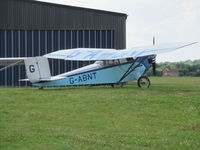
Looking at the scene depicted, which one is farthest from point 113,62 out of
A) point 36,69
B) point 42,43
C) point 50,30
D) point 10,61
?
point 42,43

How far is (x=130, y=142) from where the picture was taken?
27.0ft

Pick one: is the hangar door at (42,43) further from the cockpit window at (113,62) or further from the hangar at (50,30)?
the cockpit window at (113,62)

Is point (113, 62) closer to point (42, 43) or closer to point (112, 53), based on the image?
point (112, 53)

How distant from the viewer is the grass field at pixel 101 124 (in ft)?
26.6

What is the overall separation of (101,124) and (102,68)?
13.8 metres

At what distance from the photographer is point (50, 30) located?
33406 millimetres

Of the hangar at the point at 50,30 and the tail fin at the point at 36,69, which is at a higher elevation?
the hangar at the point at 50,30

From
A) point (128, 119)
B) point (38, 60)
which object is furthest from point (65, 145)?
point (38, 60)

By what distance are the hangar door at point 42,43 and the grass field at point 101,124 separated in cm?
1835

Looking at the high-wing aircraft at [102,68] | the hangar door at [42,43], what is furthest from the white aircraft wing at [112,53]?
the hangar door at [42,43]

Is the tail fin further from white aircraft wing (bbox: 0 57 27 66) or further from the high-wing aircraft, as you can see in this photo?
white aircraft wing (bbox: 0 57 27 66)

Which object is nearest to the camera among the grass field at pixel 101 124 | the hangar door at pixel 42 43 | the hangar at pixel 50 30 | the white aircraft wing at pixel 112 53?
the grass field at pixel 101 124

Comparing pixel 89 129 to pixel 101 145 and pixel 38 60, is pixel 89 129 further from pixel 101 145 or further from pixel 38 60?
pixel 38 60

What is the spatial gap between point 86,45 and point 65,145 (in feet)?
86.0
